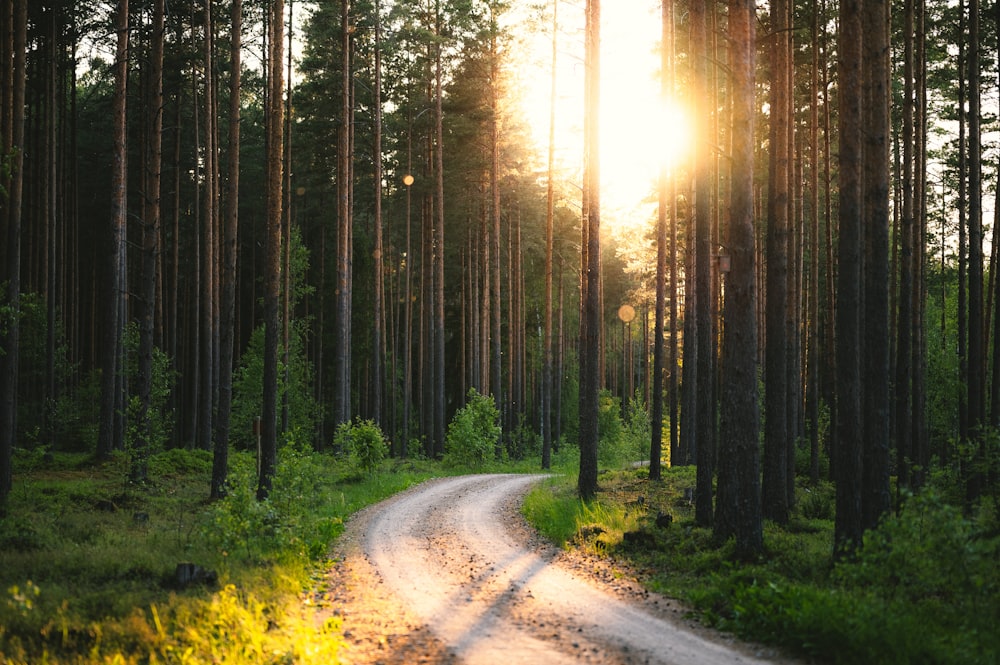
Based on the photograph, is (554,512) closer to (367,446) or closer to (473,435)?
(367,446)

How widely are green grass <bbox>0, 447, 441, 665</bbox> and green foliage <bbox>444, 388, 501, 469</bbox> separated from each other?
11.5 metres

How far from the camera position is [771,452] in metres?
15.4

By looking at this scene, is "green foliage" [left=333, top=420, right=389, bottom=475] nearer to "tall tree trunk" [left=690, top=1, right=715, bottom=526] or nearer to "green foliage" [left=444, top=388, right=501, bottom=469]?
"green foliage" [left=444, top=388, right=501, bottom=469]

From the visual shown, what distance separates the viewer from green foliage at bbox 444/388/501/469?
31234 mm

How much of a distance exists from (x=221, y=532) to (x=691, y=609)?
23.9 feet

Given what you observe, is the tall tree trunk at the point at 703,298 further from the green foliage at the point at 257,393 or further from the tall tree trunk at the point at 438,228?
the green foliage at the point at 257,393

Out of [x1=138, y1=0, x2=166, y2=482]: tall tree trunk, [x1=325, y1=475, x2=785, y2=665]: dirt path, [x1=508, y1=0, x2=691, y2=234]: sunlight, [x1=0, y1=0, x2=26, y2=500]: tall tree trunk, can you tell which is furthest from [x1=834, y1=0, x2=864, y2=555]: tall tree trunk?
[x1=138, y1=0, x2=166, y2=482]: tall tree trunk

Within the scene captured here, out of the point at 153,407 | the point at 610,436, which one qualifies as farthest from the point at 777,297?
the point at 610,436

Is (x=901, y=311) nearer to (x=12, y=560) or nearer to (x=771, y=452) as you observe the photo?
(x=771, y=452)

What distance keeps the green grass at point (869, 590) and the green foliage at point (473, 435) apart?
739 inches

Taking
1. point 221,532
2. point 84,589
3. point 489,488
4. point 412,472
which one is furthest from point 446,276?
point 84,589

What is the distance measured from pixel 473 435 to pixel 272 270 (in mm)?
16296

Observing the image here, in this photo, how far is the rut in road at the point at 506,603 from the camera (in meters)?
7.71

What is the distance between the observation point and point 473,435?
3134cm
